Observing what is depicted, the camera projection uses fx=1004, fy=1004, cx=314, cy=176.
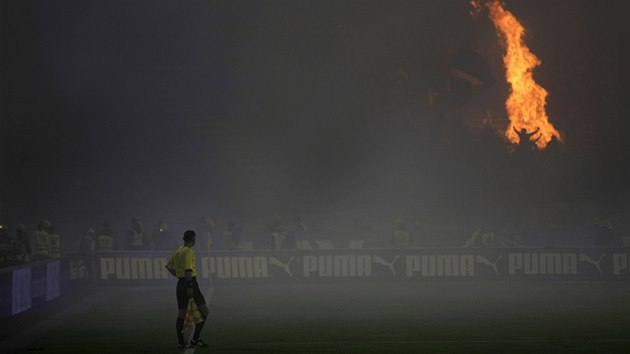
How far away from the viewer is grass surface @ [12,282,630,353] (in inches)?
631

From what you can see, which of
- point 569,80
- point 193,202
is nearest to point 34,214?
point 193,202

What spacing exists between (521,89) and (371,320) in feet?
93.3

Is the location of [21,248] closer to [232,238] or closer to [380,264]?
[232,238]

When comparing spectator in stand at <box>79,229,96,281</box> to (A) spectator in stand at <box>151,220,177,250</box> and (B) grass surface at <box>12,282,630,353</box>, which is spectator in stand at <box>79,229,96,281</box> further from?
(A) spectator in stand at <box>151,220,177,250</box>

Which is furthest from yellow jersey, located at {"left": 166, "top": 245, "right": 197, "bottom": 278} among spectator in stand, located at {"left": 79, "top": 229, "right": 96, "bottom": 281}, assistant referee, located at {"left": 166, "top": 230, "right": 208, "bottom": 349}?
spectator in stand, located at {"left": 79, "top": 229, "right": 96, "bottom": 281}

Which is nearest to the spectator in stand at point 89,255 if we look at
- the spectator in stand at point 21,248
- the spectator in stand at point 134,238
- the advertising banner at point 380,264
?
the advertising banner at point 380,264

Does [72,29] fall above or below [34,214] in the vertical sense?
above

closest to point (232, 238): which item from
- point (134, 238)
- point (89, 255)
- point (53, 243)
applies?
point (134, 238)

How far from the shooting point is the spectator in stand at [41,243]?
2502 centimetres

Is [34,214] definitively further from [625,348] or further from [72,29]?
[625,348]

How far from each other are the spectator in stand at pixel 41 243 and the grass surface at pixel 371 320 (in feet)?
5.84

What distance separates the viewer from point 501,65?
46438 mm

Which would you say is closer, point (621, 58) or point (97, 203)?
point (97, 203)

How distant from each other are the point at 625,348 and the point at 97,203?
30.1m
